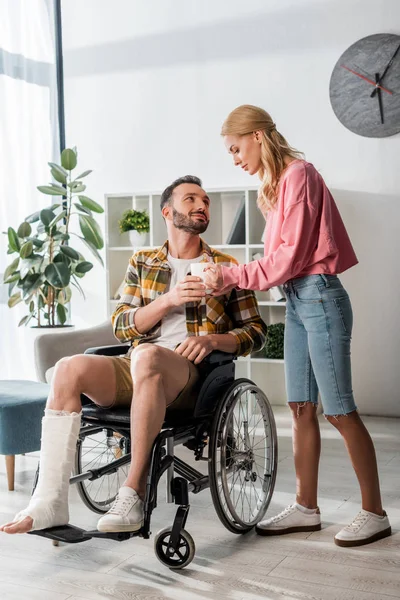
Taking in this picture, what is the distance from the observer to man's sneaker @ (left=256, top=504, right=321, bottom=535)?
7.90 ft

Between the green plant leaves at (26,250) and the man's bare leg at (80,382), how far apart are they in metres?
2.33

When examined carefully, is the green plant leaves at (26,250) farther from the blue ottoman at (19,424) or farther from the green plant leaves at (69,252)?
the blue ottoman at (19,424)

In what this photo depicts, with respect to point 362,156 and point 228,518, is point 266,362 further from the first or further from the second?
point 228,518

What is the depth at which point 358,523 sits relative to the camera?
2.33m

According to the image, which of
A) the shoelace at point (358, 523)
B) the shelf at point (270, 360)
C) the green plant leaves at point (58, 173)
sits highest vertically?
the green plant leaves at point (58, 173)

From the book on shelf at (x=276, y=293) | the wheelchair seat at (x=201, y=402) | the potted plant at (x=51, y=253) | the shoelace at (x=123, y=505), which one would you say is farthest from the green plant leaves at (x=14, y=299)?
the shoelace at (x=123, y=505)

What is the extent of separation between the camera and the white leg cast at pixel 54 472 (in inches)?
79.7

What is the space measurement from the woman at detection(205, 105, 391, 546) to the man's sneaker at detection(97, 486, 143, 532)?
55 cm

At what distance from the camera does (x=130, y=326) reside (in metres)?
2.39

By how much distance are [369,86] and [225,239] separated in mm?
1173

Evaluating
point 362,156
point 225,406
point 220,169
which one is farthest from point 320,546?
point 220,169

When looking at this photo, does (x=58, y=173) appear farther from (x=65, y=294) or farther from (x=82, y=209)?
(x=65, y=294)

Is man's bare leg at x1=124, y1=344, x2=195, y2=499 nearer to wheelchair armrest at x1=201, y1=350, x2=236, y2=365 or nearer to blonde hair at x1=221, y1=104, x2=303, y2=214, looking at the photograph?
wheelchair armrest at x1=201, y1=350, x2=236, y2=365

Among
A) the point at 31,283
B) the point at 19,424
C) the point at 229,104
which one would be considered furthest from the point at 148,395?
the point at 229,104
